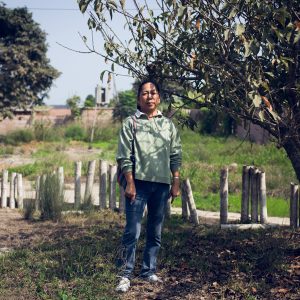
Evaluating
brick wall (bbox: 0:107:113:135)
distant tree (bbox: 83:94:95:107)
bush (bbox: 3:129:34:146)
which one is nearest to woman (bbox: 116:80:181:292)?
bush (bbox: 3:129:34:146)

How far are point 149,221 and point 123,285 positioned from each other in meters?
0.58

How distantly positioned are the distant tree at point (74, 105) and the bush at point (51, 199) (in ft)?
67.8

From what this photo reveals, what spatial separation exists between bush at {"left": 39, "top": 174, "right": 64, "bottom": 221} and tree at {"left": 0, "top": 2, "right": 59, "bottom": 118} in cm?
1552

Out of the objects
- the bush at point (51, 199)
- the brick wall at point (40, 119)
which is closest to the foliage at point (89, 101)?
the brick wall at point (40, 119)

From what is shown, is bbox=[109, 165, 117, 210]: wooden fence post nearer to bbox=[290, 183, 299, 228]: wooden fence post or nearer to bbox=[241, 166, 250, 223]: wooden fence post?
bbox=[241, 166, 250, 223]: wooden fence post

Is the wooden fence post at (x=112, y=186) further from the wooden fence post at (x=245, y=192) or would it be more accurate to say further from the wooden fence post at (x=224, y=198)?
the wooden fence post at (x=245, y=192)

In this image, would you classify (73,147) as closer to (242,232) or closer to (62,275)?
(242,232)

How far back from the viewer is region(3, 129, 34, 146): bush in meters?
21.4

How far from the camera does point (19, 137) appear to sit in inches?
846

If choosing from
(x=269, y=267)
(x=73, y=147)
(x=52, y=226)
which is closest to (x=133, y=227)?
(x=269, y=267)

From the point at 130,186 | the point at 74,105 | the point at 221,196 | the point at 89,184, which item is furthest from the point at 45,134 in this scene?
the point at 130,186

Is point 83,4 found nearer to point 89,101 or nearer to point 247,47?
point 247,47

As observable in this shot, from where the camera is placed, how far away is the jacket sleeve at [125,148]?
4.25 meters

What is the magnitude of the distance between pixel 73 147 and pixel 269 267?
1643 centimetres
